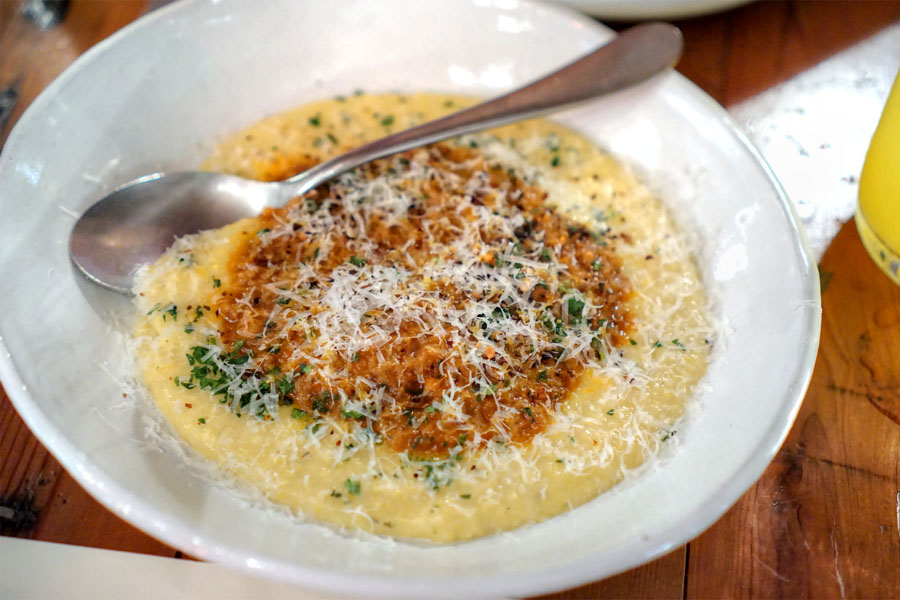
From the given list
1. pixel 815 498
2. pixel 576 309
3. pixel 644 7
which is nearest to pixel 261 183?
pixel 576 309

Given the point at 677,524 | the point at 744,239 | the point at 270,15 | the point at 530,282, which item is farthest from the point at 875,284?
the point at 270,15

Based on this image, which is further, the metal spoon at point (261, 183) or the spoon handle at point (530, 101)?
the spoon handle at point (530, 101)

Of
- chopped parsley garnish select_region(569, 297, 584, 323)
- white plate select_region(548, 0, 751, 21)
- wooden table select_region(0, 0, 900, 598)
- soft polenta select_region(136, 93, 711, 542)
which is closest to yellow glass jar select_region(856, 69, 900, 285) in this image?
wooden table select_region(0, 0, 900, 598)

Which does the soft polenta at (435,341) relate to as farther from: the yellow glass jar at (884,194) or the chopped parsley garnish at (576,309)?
the yellow glass jar at (884,194)

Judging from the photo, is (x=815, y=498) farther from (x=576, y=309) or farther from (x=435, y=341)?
(x=435, y=341)

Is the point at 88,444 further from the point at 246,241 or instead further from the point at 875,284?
the point at 875,284

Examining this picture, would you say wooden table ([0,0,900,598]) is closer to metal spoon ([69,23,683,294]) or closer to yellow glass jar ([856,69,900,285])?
yellow glass jar ([856,69,900,285])

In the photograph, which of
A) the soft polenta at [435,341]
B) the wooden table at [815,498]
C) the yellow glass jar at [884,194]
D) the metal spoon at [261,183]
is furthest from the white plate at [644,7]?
the wooden table at [815,498]
